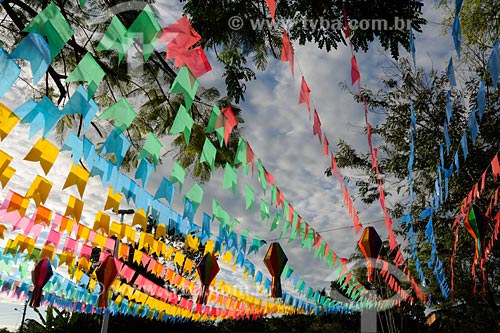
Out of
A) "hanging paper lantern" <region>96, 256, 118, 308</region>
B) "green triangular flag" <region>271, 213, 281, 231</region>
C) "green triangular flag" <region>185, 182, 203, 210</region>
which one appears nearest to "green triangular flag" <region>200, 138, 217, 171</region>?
"green triangular flag" <region>185, 182, 203, 210</region>

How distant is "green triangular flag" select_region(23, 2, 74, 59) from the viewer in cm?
197

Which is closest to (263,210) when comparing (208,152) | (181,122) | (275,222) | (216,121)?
(275,222)

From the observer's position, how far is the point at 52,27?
6.55 feet

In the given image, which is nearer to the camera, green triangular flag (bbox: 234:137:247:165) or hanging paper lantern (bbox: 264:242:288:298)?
green triangular flag (bbox: 234:137:247:165)

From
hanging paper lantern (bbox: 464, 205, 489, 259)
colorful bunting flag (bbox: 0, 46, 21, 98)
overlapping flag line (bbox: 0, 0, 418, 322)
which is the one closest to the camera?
colorful bunting flag (bbox: 0, 46, 21, 98)

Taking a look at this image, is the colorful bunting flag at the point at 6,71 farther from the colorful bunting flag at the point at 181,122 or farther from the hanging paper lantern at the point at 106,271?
the hanging paper lantern at the point at 106,271

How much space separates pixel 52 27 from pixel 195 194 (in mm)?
2519

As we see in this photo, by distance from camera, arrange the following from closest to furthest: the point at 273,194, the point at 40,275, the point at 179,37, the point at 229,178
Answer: the point at 179,37 < the point at 229,178 < the point at 273,194 < the point at 40,275

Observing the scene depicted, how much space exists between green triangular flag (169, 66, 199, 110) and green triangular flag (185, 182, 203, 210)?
69.6 inches

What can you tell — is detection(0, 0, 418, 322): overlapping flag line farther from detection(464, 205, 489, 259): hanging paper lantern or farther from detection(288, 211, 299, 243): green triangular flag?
detection(464, 205, 489, 259): hanging paper lantern

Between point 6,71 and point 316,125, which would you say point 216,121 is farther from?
point 6,71

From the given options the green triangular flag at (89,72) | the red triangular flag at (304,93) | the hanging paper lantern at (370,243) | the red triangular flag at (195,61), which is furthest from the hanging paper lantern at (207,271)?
the green triangular flag at (89,72)

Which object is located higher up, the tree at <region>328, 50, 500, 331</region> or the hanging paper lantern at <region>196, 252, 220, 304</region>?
the tree at <region>328, 50, 500, 331</region>

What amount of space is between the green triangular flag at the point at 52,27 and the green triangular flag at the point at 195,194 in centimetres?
240
